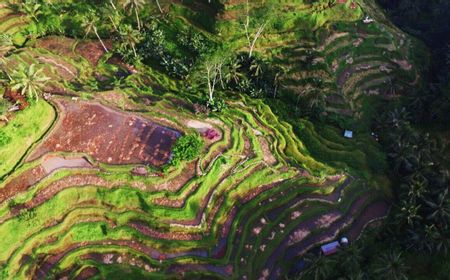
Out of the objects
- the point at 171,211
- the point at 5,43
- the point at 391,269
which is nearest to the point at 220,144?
the point at 171,211

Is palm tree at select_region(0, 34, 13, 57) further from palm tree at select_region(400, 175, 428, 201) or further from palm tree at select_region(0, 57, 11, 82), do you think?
palm tree at select_region(400, 175, 428, 201)

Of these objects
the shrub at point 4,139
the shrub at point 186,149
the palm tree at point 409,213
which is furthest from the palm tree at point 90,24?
the palm tree at point 409,213

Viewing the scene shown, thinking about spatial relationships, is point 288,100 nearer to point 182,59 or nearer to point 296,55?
point 296,55

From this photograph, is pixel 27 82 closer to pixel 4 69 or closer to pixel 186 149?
pixel 4 69

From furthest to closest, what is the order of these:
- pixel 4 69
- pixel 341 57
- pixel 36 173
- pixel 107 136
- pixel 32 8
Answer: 1. pixel 32 8
2. pixel 341 57
3. pixel 4 69
4. pixel 107 136
5. pixel 36 173

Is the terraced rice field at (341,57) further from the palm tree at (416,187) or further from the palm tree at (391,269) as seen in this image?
the palm tree at (391,269)

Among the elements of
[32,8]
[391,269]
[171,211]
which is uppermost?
[32,8]

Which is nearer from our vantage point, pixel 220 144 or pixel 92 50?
pixel 220 144
